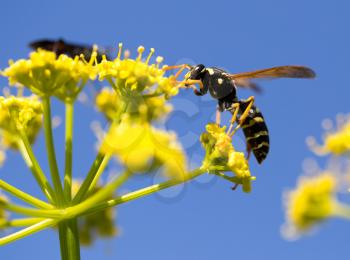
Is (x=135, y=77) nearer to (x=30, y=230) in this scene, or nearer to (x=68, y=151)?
A: (x=68, y=151)

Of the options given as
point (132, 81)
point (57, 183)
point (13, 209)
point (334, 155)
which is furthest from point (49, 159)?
point (334, 155)

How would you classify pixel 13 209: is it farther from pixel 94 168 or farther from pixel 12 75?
pixel 12 75

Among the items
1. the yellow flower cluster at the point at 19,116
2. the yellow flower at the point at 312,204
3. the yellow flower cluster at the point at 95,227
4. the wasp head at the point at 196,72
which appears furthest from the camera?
the yellow flower cluster at the point at 95,227

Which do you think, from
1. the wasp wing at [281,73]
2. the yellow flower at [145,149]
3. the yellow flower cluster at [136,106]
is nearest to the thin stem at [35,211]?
the yellow flower at [145,149]

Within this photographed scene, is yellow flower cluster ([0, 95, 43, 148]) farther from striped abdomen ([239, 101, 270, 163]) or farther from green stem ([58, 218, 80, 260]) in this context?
striped abdomen ([239, 101, 270, 163])

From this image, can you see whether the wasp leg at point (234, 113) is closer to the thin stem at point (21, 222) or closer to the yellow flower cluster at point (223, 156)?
the yellow flower cluster at point (223, 156)

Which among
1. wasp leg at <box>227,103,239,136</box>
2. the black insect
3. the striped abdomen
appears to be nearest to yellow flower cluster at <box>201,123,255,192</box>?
wasp leg at <box>227,103,239,136</box>
